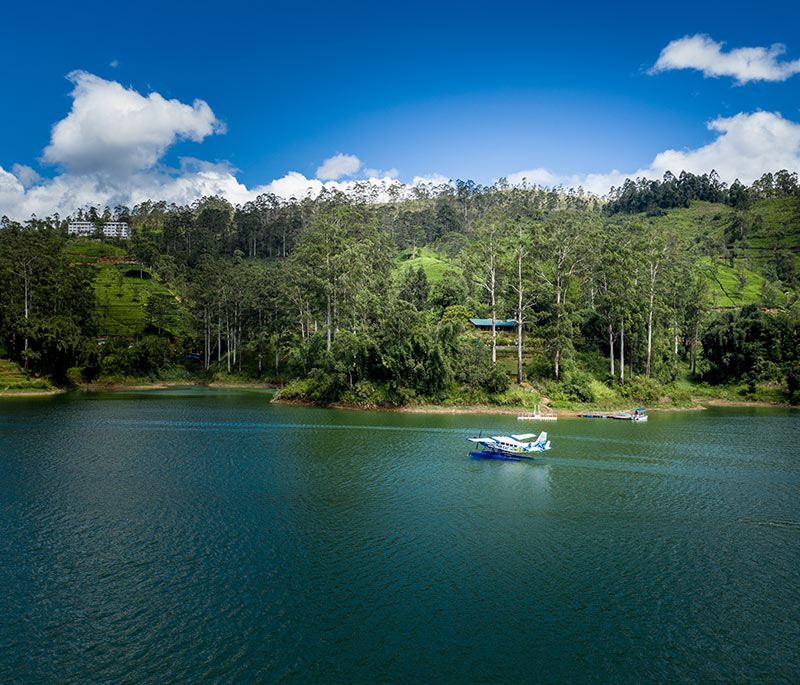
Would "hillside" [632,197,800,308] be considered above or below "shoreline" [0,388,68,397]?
above

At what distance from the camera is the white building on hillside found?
156 m

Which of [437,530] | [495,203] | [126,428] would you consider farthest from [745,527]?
[495,203]

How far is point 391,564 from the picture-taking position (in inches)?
695

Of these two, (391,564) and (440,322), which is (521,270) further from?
(391,564)

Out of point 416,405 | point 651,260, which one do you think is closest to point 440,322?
point 416,405

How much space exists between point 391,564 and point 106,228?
17031cm

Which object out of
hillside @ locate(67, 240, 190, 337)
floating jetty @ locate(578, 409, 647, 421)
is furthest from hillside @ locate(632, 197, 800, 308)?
hillside @ locate(67, 240, 190, 337)

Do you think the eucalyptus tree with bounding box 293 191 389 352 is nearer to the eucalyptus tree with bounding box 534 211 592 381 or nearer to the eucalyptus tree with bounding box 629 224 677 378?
the eucalyptus tree with bounding box 534 211 592 381

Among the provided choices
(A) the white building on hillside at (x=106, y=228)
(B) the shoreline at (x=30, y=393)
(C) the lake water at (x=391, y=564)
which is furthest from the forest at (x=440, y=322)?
(A) the white building on hillside at (x=106, y=228)

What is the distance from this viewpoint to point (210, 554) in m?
18.0

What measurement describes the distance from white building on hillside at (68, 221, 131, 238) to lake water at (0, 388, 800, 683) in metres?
142

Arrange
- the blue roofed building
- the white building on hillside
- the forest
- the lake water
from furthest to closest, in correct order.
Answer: the white building on hillside → the blue roofed building → the forest → the lake water

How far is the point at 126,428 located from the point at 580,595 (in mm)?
37671

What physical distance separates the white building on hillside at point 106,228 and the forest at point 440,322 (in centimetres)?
4562
